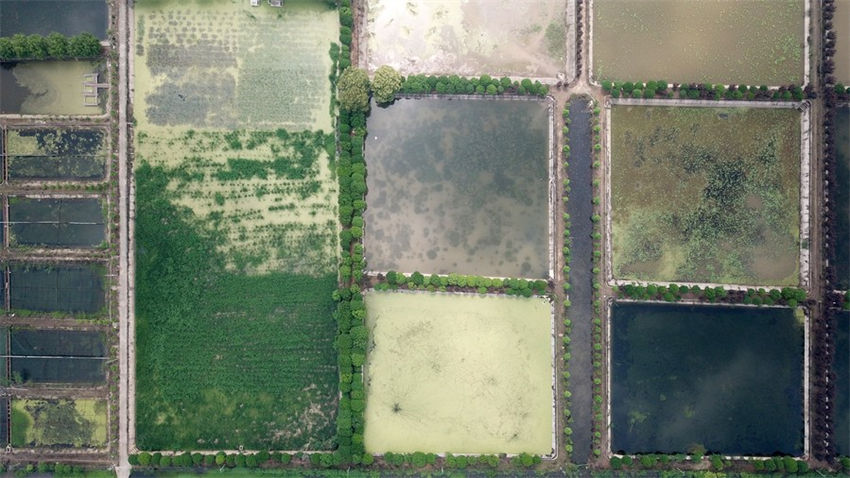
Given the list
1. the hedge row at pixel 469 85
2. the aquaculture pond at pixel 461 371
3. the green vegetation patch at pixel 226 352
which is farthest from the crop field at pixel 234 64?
the aquaculture pond at pixel 461 371

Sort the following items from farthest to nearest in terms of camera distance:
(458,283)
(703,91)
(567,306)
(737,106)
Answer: (737,106) < (703,91) < (567,306) < (458,283)

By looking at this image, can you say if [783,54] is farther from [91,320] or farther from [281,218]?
[91,320]

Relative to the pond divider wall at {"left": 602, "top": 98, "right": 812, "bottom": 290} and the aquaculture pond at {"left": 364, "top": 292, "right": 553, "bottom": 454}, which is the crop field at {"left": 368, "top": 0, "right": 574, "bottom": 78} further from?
the aquaculture pond at {"left": 364, "top": 292, "right": 553, "bottom": 454}

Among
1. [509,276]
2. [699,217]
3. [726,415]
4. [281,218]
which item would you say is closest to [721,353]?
[726,415]

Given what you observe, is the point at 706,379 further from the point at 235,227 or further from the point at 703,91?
the point at 235,227

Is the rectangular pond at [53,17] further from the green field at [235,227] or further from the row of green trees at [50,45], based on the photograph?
the green field at [235,227]

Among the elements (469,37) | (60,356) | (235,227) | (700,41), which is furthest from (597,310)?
(60,356)
